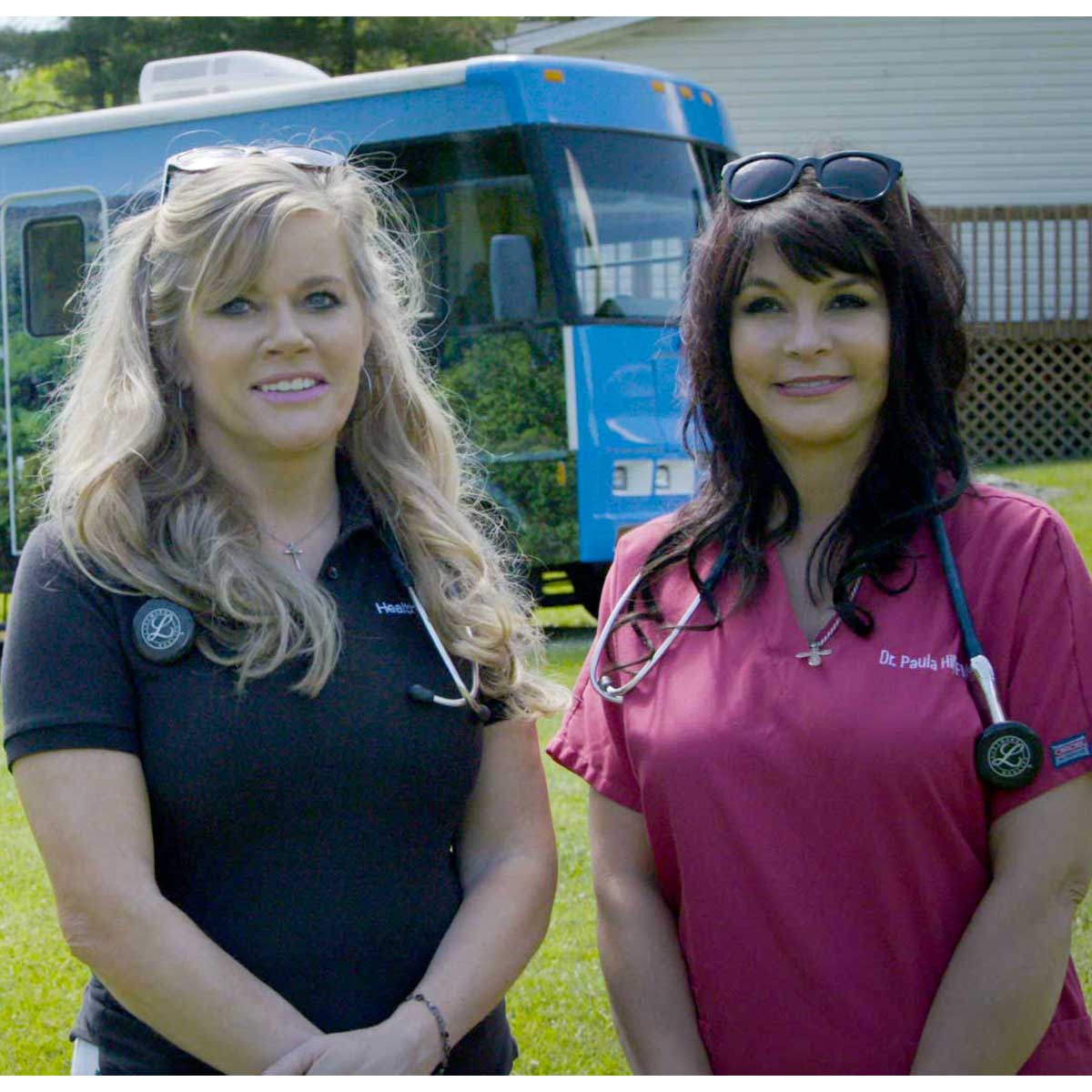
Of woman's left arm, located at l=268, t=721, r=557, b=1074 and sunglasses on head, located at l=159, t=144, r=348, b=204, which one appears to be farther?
sunglasses on head, located at l=159, t=144, r=348, b=204

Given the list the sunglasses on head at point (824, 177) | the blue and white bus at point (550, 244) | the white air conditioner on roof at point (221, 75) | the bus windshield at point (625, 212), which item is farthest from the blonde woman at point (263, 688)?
the white air conditioner on roof at point (221, 75)

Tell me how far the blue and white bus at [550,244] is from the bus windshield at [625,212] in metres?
0.01

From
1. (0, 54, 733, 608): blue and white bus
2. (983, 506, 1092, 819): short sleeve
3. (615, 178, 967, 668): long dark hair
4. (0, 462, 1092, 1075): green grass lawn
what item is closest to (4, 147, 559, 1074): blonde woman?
(615, 178, 967, 668): long dark hair

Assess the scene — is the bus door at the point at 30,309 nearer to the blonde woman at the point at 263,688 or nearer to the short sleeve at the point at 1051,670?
the blonde woman at the point at 263,688

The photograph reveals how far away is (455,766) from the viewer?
2174 millimetres

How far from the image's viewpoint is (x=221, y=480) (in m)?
2.23

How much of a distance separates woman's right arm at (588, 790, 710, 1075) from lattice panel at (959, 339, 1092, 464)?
4.18 m

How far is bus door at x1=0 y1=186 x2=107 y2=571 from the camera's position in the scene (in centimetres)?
992

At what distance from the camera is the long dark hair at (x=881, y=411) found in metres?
2.15

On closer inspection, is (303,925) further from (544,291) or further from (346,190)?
(544,291)

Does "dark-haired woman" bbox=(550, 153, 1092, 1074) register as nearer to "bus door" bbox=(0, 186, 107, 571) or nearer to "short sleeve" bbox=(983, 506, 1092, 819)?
"short sleeve" bbox=(983, 506, 1092, 819)

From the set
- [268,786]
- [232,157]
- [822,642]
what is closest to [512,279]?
[232,157]

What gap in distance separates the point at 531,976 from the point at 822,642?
2.30 m
